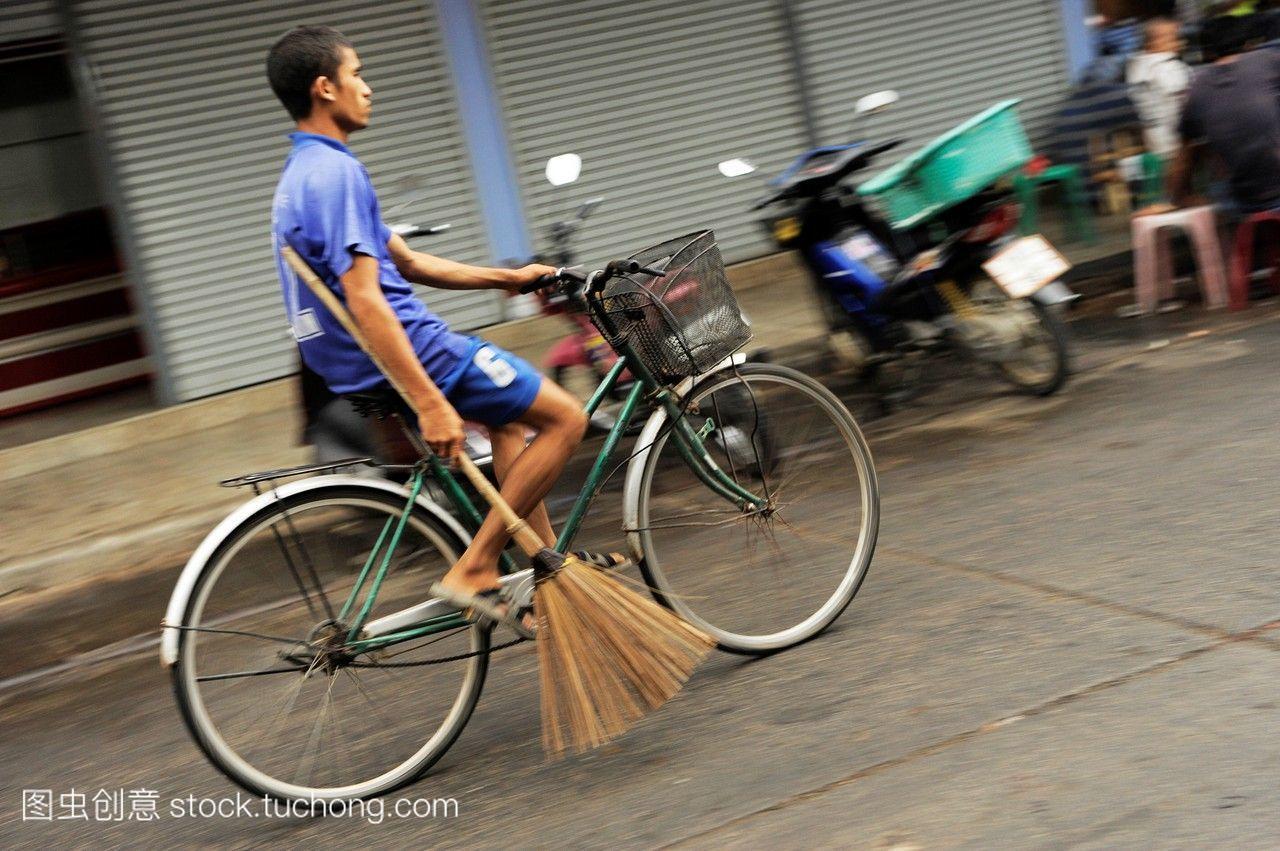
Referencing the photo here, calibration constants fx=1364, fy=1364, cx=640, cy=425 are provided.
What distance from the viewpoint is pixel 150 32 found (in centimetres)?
860

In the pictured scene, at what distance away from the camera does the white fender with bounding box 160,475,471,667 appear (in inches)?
A: 126

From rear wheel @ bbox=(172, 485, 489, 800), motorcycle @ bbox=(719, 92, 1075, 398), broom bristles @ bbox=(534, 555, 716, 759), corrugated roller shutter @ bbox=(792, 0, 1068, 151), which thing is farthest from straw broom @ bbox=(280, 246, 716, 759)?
corrugated roller shutter @ bbox=(792, 0, 1068, 151)

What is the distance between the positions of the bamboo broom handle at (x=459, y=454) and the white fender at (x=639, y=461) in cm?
26

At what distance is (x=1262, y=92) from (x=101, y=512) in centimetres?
647

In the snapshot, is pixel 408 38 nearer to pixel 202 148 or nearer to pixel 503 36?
pixel 503 36

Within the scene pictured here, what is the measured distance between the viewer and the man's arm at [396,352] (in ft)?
10.6

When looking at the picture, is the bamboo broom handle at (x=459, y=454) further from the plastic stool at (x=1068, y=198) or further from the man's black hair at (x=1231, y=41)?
the plastic stool at (x=1068, y=198)

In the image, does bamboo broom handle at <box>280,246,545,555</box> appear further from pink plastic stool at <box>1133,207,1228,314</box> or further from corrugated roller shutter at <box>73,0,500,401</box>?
corrugated roller shutter at <box>73,0,500,401</box>

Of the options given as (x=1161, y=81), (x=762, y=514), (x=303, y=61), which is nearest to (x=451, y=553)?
(x=762, y=514)

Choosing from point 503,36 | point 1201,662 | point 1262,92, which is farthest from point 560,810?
point 503,36

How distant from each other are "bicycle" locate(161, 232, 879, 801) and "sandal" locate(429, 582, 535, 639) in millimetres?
41

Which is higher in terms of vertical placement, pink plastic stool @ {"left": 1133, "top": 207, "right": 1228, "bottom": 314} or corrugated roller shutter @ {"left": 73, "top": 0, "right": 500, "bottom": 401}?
corrugated roller shutter @ {"left": 73, "top": 0, "right": 500, "bottom": 401}

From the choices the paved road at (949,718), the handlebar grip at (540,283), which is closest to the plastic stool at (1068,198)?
the paved road at (949,718)

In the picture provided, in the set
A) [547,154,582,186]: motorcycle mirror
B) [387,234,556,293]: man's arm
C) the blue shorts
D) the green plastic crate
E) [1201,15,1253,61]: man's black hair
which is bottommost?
the blue shorts
